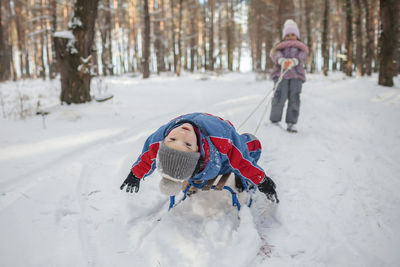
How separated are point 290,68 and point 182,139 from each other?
9.92 feet

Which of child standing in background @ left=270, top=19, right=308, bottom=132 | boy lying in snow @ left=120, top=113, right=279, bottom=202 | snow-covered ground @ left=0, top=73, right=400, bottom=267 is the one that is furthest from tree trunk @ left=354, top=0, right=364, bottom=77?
boy lying in snow @ left=120, top=113, right=279, bottom=202

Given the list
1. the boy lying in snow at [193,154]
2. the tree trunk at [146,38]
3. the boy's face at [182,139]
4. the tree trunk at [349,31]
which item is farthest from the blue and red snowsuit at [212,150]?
the tree trunk at [146,38]

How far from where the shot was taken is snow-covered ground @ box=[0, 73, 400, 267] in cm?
162

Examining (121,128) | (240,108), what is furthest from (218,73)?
(121,128)

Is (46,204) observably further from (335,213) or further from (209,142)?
(335,213)

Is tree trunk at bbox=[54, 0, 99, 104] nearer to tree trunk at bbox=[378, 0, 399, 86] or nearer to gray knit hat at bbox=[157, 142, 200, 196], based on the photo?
gray knit hat at bbox=[157, 142, 200, 196]

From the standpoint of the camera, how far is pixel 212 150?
1.76 meters

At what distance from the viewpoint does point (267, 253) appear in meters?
1.65

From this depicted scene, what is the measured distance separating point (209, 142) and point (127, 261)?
97cm

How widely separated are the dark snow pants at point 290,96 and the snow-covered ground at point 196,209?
0.37m

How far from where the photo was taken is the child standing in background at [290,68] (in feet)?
12.6

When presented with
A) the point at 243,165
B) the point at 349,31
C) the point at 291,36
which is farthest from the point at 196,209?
the point at 349,31

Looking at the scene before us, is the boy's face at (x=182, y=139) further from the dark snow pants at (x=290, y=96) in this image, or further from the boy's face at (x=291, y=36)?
the boy's face at (x=291, y=36)

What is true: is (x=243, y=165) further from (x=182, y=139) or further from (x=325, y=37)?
(x=325, y=37)
